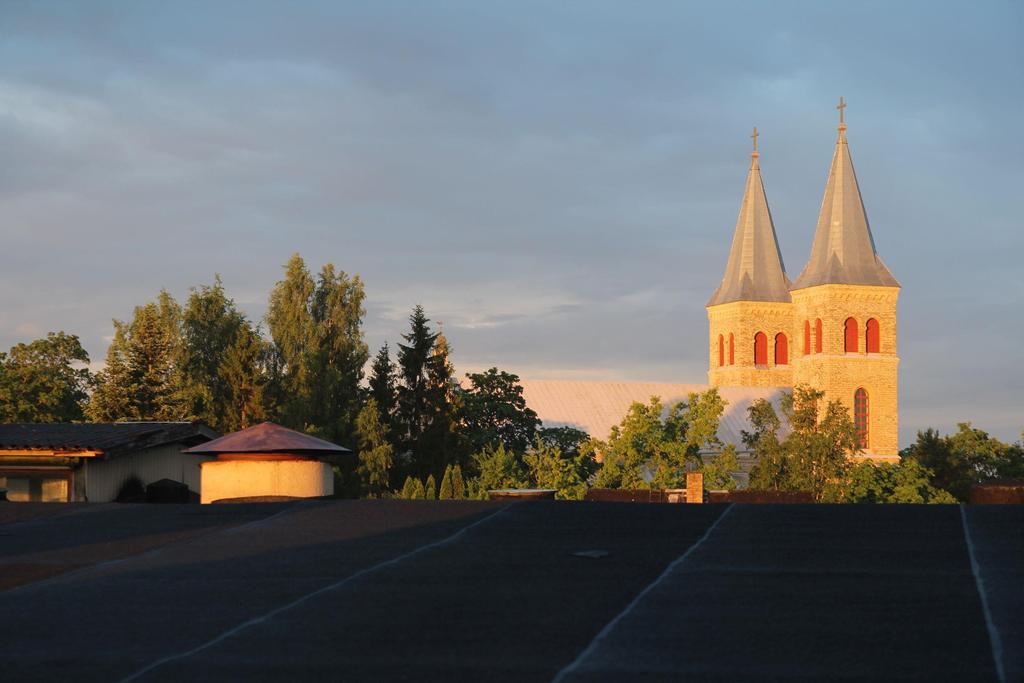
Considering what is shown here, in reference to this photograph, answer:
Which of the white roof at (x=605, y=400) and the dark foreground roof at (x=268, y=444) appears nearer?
the dark foreground roof at (x=268, y=444)

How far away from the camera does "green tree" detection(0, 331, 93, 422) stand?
237 feet

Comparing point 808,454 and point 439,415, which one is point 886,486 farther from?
point 439,415

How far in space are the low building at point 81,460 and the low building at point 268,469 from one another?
10.2 meters

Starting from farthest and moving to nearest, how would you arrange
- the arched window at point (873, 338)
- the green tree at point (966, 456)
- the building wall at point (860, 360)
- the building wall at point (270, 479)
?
the arched window at point (873, 338), the building wall at point (860, 360), the green tree at point (966, 456), the building wall at point (270, 479)

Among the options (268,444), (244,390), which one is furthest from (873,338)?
(268,444)

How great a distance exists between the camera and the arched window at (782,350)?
113 metres

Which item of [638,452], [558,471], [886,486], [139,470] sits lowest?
[886,486]

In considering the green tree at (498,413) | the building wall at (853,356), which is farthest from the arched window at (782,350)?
the green tree at (498,413)

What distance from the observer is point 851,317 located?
106312 mm

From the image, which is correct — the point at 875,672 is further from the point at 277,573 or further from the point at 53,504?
the point at 53,504

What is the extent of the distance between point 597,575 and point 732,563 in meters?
1.39

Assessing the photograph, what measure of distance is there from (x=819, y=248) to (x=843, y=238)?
2.38m

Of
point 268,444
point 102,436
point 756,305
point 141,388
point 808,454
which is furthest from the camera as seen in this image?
point 756,305

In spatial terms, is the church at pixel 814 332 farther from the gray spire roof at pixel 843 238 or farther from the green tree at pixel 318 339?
the green tree at pixel 318 339
